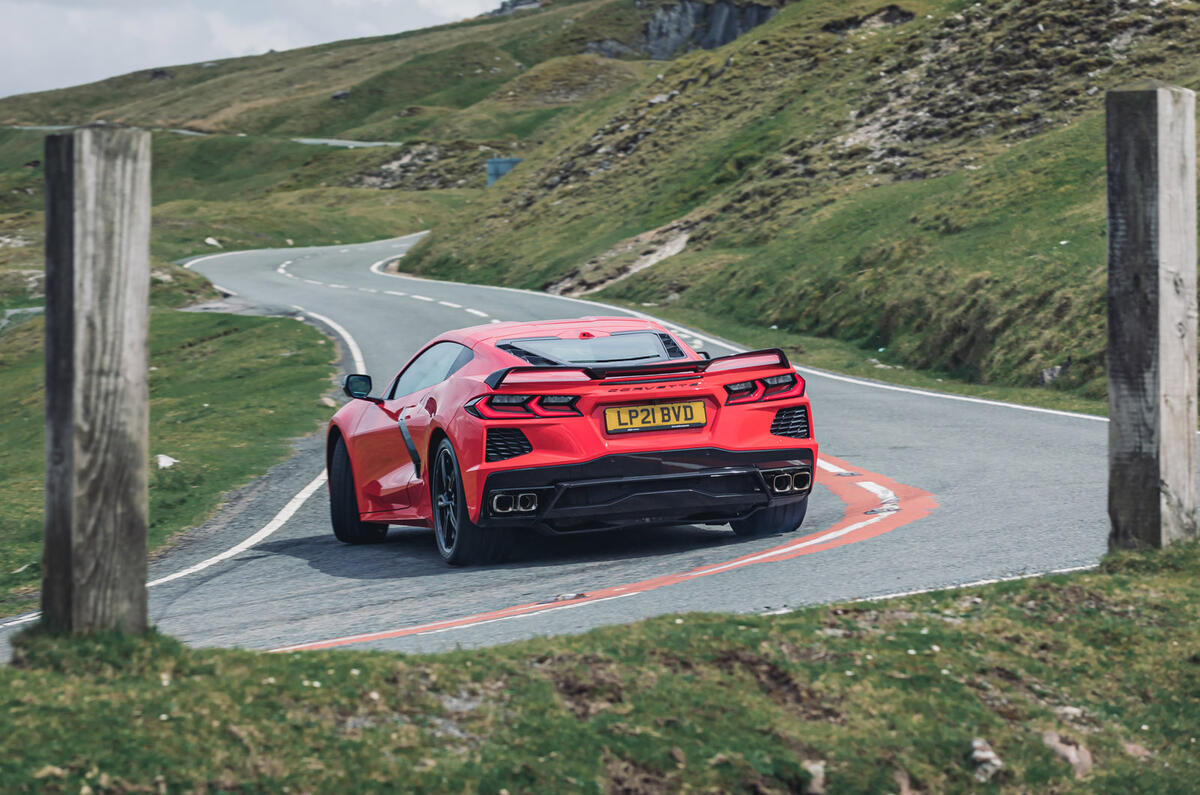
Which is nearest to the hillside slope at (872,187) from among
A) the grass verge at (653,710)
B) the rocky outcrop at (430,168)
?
the grass verge at (653,710)

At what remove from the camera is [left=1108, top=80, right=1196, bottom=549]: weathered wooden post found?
20.0 feet

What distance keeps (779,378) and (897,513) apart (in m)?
1.41

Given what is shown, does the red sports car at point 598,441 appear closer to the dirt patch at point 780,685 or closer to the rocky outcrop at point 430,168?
the dirt patch at point 780,685

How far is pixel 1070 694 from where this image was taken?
4949 millimetres

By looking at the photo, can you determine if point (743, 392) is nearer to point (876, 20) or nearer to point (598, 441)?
point (598, 441)

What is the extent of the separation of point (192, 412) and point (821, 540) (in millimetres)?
13999

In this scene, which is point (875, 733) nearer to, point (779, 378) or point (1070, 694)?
point (1070, 694)

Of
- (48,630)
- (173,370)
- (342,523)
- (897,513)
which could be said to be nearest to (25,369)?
(173,370)

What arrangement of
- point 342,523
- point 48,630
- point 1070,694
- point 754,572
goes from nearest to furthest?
point 48,630, point 1070,694, point 754,572, point 342,523

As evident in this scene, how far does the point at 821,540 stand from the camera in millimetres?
8570

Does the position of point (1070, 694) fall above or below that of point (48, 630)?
below

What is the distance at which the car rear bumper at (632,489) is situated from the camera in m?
8.05

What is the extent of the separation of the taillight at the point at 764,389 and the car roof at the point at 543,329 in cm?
95

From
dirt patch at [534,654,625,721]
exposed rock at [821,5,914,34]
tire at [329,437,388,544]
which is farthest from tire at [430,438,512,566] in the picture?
exposed rock at [821,5,914,34]
